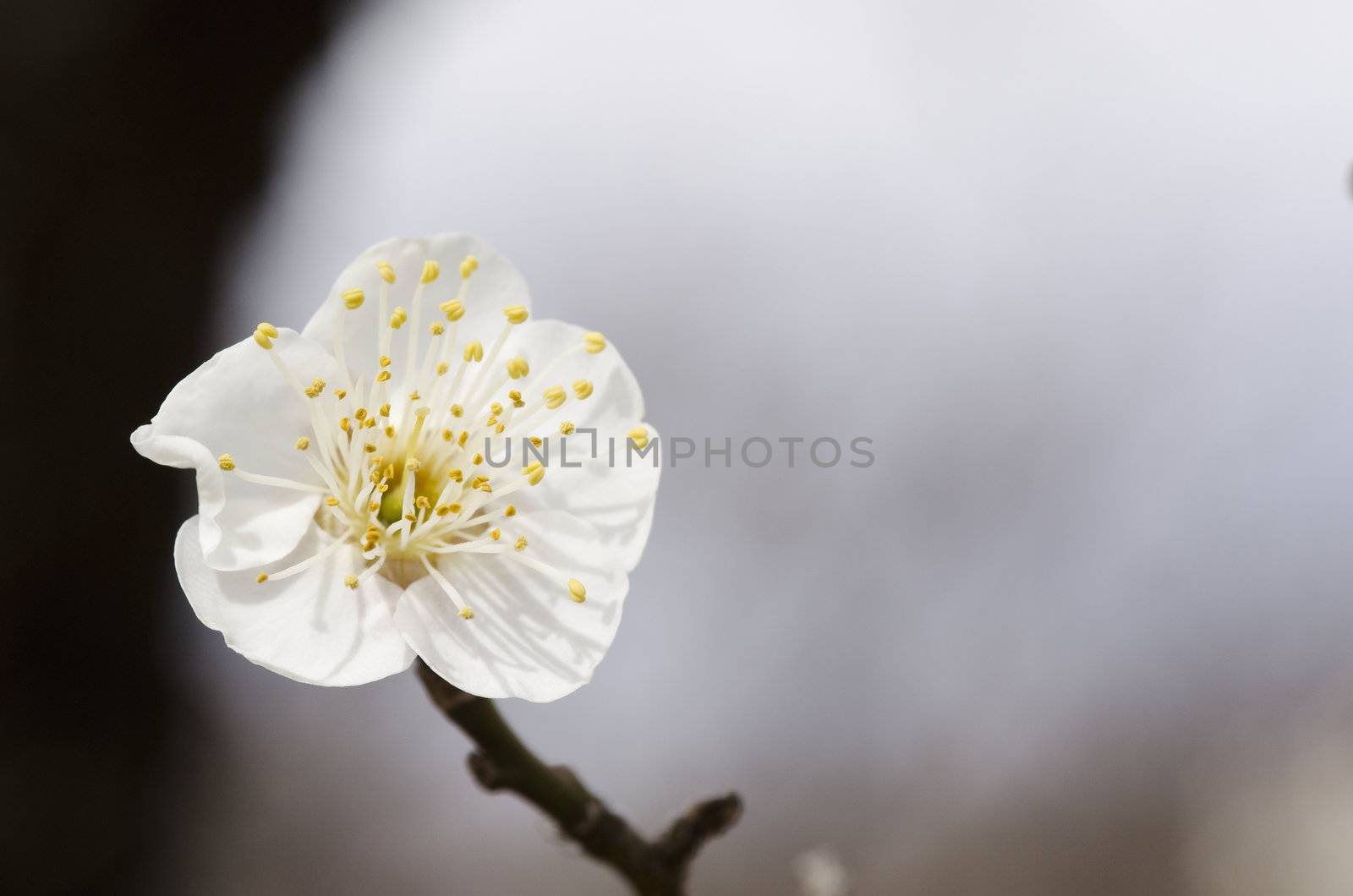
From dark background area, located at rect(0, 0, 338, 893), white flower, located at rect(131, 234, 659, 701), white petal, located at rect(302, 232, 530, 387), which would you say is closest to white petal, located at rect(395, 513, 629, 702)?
white flower, located at rect(131, 234, 659, 701)

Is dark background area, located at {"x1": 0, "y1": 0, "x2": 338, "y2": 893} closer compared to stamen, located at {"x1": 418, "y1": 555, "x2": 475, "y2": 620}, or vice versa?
stamen, located at {"x1": 418, "y1": 555, "x2": 475, "y2": 620}

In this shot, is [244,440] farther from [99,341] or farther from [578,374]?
[99,341]

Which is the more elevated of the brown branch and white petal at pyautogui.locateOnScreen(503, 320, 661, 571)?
white petal at pyautogui.locateOnScreen(503, 320, 661, 571)

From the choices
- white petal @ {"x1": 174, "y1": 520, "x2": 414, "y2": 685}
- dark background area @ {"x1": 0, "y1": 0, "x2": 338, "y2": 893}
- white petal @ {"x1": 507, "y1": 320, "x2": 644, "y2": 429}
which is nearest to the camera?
white petal @ {"x1": 174, "y1": 520, "x2": 414, "y2": 685}

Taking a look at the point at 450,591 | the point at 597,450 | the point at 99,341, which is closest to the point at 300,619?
the point at 450,591

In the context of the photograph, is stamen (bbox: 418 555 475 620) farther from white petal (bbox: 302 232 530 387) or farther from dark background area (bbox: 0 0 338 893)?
dark background area (bbox: 0 0 338 893)

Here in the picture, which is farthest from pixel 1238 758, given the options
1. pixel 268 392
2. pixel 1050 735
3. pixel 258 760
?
pixel 268 392
